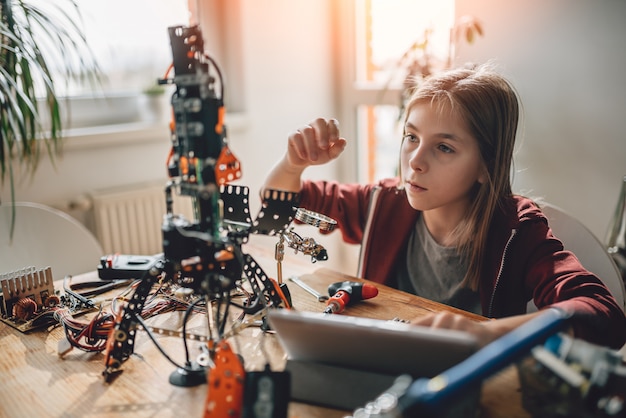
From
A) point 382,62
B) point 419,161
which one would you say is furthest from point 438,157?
point 382,62

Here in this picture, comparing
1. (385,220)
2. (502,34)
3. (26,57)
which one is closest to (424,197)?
(385,220)

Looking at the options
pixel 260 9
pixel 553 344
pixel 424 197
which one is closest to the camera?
pixel 553 344

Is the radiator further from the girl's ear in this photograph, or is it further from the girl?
the girl's ear

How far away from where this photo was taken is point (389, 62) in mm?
2686

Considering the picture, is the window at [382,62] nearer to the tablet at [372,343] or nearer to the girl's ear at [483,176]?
the girl's ear at [483,176]

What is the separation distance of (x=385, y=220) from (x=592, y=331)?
66 cm

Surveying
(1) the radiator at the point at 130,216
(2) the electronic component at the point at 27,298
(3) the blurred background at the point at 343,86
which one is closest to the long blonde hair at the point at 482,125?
(3) the blurred background at the point at 343,86

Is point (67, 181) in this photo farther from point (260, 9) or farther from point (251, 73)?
point (260, 9)

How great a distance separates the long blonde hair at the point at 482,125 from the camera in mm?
1160

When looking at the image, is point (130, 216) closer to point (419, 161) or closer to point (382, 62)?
point (382, 62)

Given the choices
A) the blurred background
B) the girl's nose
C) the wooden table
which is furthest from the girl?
the blurred background

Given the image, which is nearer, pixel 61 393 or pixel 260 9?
pixel 61 393

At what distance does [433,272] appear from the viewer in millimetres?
1334

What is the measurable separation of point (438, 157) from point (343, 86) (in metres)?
1.89
